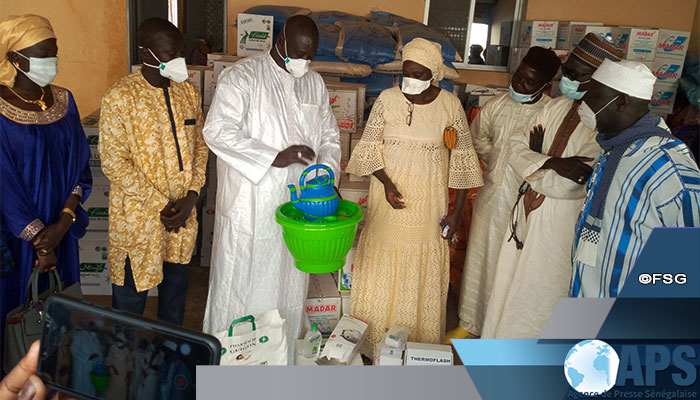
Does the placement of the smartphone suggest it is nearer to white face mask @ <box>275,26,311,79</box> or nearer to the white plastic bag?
the white plastic bag

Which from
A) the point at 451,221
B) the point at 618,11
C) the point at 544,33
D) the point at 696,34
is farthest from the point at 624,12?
the point at 451,221

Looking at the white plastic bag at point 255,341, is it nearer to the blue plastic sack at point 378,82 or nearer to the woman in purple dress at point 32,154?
the woman in purple dress at point 32,154

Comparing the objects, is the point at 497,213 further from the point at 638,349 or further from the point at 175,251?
the point at 638,349

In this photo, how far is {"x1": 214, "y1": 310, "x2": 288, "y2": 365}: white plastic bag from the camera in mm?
2432

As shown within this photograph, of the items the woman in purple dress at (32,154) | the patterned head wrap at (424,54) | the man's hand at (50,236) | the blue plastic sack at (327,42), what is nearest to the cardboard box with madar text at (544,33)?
the blue plastic sack at (327,42)

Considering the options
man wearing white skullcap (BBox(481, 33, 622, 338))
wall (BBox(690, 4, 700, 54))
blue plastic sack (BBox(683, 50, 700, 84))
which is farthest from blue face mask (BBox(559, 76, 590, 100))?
wall (BBox(690, 4, 700, 54))

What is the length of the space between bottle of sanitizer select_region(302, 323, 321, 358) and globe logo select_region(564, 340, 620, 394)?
77.0 inches

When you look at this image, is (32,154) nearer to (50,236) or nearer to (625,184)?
(50,236)

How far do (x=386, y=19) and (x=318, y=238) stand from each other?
3.59m

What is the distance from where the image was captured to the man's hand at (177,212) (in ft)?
8.45

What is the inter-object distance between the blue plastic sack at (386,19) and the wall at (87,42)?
8.29 feet

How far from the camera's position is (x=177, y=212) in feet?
8.50

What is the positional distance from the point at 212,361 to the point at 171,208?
1.75 meters

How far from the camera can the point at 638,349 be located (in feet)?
3.86
